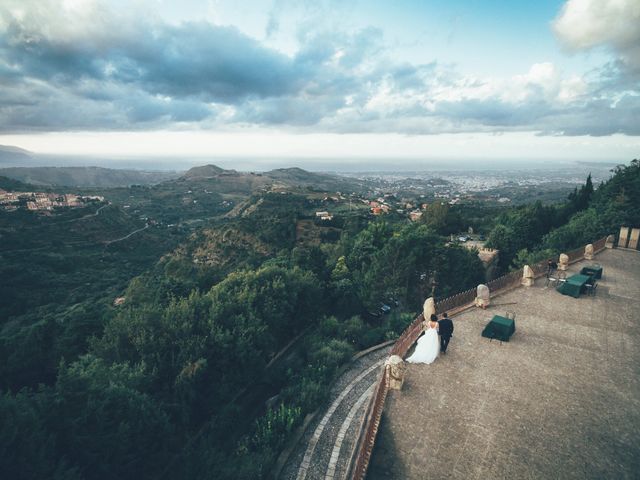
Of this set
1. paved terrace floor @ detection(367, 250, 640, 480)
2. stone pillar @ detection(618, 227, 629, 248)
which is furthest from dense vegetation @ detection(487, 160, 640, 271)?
paved terrace floor @ detection(367, 250, 640, 480)

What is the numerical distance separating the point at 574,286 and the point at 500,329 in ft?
21.5

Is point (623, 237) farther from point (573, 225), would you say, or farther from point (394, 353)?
point (394, 353)

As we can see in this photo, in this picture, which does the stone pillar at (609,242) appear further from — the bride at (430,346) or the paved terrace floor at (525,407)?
the bride at (430,346)

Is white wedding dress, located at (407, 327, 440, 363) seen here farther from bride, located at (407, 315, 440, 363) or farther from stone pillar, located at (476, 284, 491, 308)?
stone pillar, located at (476, 284, 491, 308)

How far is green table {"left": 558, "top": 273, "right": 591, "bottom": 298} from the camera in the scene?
15.5 m

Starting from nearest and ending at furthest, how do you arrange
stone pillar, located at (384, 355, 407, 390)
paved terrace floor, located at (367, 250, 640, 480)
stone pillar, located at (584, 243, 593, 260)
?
paved terrace floor, located at (367, 250, 640, 480), stone pillar, located at (384, 355, 407, 390), stone pillar, located at (584, 243, 593, 260)

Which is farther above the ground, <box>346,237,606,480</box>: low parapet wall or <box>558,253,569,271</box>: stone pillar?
<box>558,253,569,271</box>: stone pillar

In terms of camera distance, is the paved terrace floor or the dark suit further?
the dark suit

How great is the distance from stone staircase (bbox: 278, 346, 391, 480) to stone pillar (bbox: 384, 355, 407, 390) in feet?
11.5

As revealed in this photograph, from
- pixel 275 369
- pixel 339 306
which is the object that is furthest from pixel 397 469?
pixel 339 306

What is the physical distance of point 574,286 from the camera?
15586mm

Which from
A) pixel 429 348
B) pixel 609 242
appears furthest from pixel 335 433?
pixel 609 242

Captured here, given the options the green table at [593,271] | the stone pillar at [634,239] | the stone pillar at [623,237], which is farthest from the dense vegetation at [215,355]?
the green table at [593,271]

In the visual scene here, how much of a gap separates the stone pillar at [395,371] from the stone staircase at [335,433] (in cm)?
351
